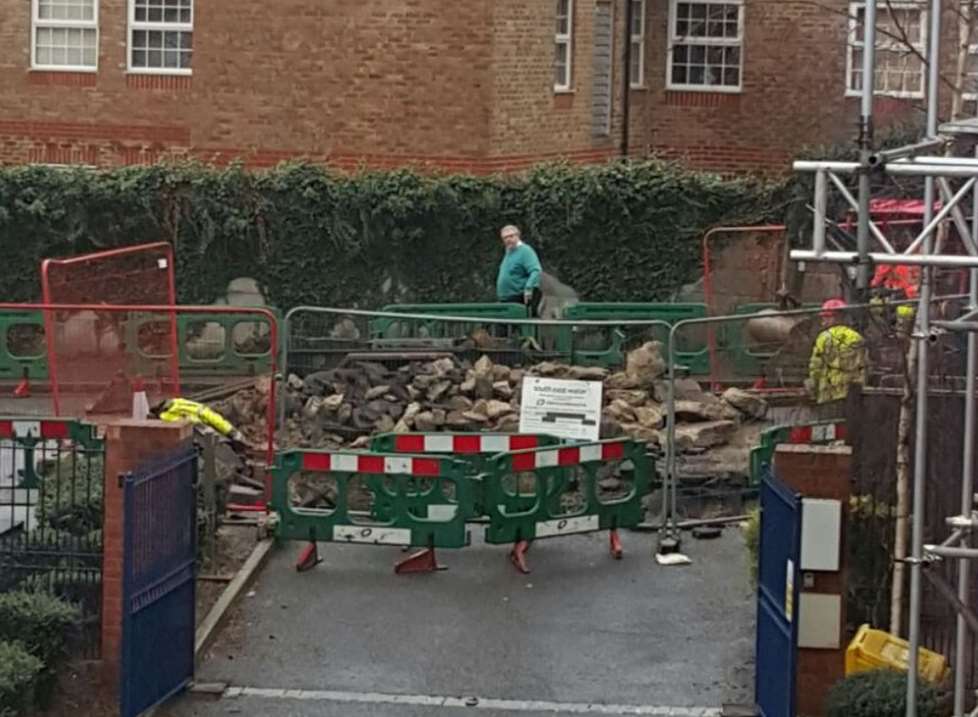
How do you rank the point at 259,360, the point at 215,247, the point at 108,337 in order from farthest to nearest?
the point at 215,247 → the point at 259,360 → the point at 108,337

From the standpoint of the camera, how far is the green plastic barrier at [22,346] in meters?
18.7

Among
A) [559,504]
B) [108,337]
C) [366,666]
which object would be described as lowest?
[366,666]

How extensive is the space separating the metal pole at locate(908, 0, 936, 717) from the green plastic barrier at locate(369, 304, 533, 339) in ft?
23.2

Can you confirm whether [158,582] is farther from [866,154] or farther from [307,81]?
[307,81]

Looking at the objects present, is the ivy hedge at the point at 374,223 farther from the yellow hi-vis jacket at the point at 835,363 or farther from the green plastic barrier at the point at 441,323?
the yellow hi-vis jacket at the point at 835,363

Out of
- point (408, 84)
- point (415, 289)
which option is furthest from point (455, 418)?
point (408, 84)

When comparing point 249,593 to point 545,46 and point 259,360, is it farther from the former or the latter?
point 545,46

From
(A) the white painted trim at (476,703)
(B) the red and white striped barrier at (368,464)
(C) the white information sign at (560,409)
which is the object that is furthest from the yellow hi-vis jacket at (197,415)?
(A) the white painted trim at (476,703)

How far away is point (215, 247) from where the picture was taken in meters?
23.4

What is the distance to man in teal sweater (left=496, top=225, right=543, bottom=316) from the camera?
20250 millimetres

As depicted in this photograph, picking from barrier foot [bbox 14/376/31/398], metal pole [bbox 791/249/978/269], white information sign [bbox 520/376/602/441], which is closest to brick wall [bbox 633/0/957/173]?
barrier foot [bbox 14/376/31/398]

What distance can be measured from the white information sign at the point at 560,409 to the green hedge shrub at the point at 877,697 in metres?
4.77

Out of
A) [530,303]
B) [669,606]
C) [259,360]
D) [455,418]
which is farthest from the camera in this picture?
[530,303]

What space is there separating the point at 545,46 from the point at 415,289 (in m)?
4.91
